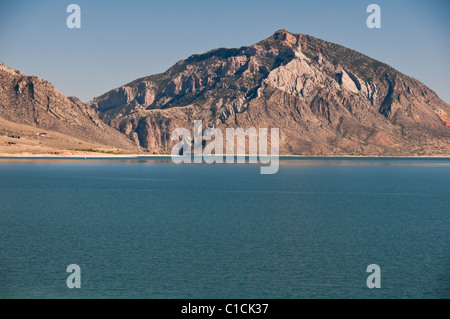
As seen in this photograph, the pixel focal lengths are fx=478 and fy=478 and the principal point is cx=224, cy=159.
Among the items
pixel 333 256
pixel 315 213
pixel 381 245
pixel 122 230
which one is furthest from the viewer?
pixel 315 213
